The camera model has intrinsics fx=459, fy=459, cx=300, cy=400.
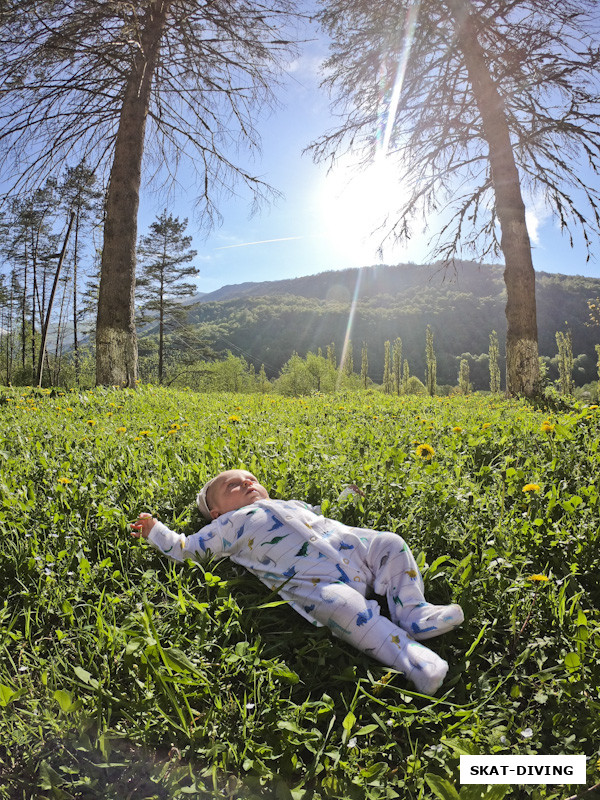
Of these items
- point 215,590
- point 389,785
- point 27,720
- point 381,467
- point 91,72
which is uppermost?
point 91,72

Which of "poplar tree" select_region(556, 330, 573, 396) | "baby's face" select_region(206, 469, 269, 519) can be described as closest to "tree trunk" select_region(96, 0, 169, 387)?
"baby's face" select_region(206, 469, 269, 519)

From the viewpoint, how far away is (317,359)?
6053cm

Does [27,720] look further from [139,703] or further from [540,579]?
[540,579]

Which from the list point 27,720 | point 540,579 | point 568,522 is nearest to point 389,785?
point 540,579

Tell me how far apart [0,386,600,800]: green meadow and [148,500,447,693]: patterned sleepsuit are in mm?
79

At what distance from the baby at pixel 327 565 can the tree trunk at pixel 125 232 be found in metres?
Answer: 6.16

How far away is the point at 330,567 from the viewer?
6.59ft

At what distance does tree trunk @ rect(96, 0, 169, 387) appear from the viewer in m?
7.96

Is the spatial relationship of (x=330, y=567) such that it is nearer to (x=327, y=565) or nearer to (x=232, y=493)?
(x=327, y=565)

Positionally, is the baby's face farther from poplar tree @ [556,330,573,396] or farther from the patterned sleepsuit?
poplar tree @ [556,330,573,396]

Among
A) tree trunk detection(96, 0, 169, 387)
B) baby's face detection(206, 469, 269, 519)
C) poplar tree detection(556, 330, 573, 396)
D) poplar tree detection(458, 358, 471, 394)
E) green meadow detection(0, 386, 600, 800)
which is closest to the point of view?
green meadow detection(0, 386, 600, 800)

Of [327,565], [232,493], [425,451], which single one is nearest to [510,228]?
[425,451]

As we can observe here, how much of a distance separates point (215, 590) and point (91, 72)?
10290 millimetres

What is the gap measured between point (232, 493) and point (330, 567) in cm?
75
